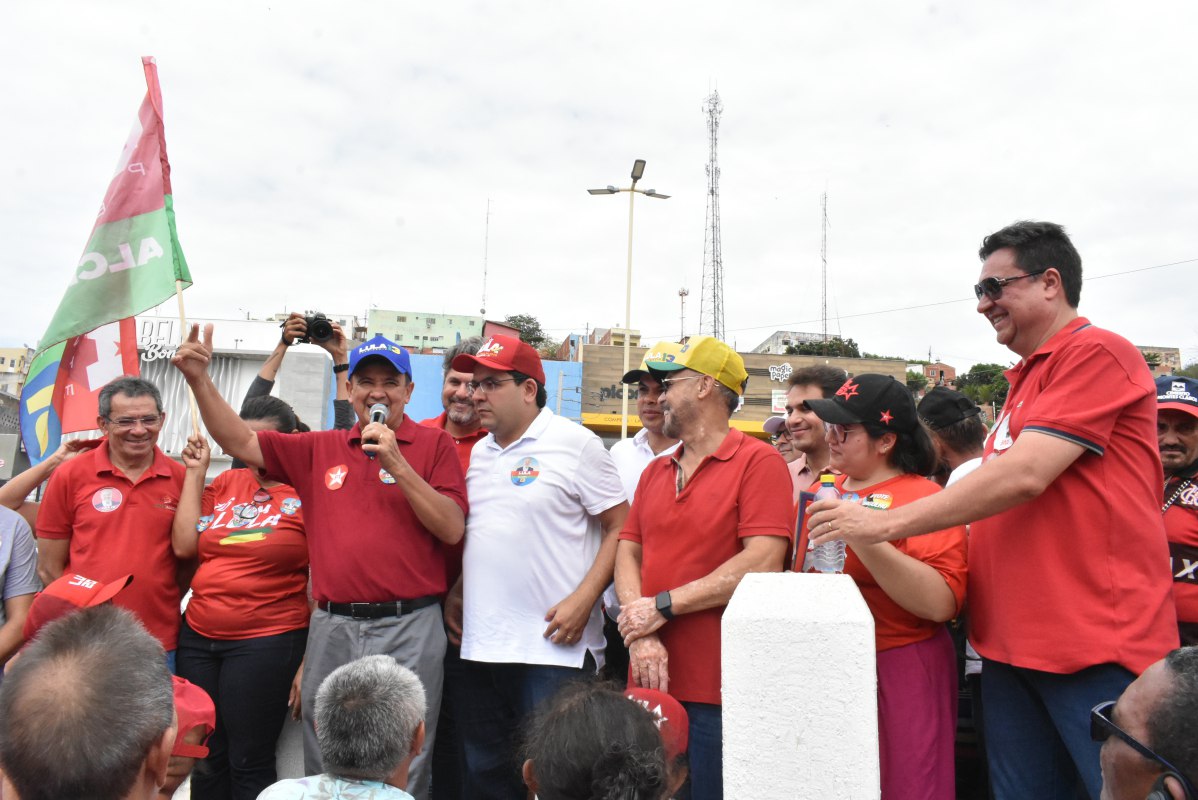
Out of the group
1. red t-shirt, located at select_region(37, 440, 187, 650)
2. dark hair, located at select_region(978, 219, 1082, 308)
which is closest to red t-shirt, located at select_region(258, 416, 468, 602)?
red t-shirt, located at select_region(37, 440, 187, 650)

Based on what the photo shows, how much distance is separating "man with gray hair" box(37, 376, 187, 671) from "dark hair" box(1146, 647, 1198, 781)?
13.2ft

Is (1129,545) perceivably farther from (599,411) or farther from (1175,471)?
(599,411)

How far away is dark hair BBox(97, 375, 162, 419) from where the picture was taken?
4.20 meters

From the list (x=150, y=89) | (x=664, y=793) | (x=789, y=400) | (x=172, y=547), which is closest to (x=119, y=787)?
(x=664, y=793)

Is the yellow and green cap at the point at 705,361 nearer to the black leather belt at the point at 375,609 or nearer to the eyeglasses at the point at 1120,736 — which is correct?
the black leather belt at the point at 375,609

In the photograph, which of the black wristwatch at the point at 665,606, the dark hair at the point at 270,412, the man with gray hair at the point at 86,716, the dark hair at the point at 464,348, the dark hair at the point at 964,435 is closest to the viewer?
the man with gray hair at the point at 86,716

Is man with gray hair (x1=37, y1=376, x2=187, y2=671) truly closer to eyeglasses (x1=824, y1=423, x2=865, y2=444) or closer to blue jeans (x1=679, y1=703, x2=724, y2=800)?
blue jeans (x1=679, y1=703, x2=724, y2=800)

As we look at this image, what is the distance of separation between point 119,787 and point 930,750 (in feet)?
7.41

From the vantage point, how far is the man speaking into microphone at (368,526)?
348 centimetres

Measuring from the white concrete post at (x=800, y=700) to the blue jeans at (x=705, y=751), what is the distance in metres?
0.99

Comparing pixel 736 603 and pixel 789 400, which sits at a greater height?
pixel 789 400

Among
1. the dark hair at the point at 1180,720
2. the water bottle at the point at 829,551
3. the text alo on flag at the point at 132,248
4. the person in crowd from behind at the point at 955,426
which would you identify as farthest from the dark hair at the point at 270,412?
the dark hair at the point at 1180,720

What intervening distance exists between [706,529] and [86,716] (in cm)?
212

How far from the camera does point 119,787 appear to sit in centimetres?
158
